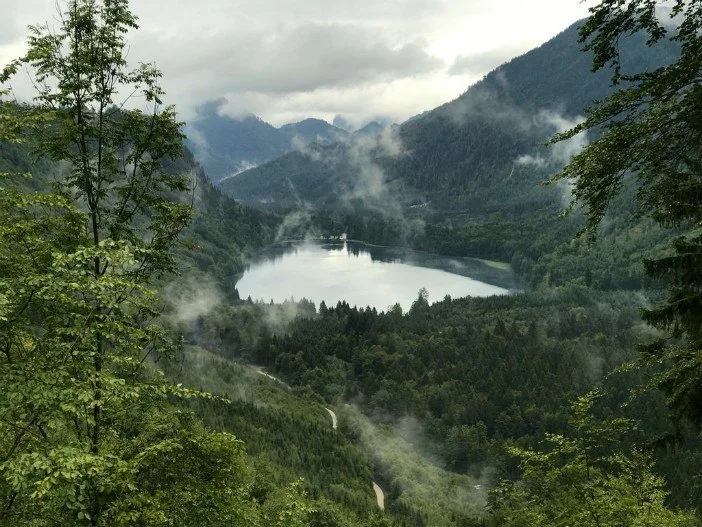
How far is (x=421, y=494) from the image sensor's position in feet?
270

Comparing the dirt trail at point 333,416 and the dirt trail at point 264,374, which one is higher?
the dirt trail at point 264,374

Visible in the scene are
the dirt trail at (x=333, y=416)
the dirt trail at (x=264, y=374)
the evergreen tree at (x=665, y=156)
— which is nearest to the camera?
the evergreen tree at (x=665, y=156)

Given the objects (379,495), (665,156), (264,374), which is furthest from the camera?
(264,374)

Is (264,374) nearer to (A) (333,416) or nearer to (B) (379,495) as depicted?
(A) (333,416)

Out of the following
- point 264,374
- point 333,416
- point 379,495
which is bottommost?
point 333,416

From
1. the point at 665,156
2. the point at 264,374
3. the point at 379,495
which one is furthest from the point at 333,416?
the point at 665,156

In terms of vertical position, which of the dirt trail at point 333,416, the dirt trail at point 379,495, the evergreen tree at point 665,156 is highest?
the evergreen tree at point 665,156

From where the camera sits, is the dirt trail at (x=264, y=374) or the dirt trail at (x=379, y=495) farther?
the dirt trail at (x=264, y=374)

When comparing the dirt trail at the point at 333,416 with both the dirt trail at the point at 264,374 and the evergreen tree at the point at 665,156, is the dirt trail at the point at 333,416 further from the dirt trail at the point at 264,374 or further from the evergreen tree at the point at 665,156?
the evergreen tree at the point at 665,156

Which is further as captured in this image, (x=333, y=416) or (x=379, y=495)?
(x=333, y=416)

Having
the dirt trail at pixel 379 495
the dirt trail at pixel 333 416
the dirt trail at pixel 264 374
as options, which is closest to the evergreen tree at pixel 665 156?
the dirt trail at pixel 379 495

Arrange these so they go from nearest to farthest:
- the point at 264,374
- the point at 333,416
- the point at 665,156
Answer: the point at 665,156 < the point at 333,416 < the point at 264,374

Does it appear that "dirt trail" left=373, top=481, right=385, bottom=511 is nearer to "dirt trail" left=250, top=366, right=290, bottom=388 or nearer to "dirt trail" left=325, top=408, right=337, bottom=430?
"dirt trail" left=325, top=408, right=337, bottom=430

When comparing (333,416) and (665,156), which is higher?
(665,156)
